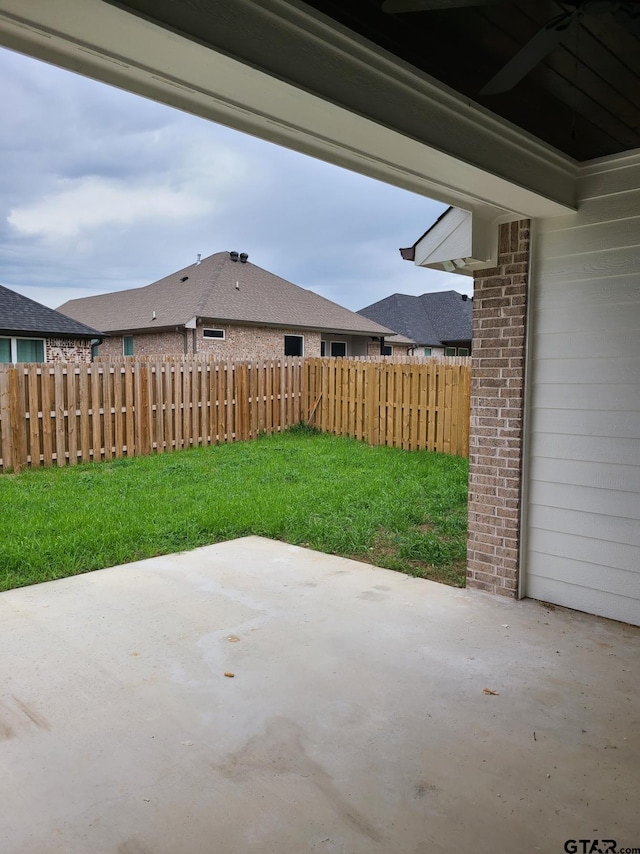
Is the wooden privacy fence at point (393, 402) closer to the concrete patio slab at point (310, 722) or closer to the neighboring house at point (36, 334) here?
the concrete patio slab at point (310, 722)

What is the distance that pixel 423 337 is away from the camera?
90.8ft

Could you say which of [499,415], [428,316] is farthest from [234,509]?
[428,316]

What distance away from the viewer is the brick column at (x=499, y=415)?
157 inches

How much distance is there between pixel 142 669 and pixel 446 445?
24.5 feet

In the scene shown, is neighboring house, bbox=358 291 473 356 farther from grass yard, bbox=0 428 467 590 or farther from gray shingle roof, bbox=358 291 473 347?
grass yard, bbox=0 428 467 590

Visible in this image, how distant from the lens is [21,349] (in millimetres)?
14781

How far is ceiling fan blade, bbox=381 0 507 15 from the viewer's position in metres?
1.97

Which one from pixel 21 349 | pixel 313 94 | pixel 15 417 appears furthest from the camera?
pixel 21 349

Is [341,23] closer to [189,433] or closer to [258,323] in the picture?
[189,433]

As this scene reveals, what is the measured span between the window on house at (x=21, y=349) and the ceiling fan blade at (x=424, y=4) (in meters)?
14.5

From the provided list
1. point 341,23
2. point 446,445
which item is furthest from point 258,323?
point 341,23

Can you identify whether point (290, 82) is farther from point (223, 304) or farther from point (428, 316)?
point (428, 316)

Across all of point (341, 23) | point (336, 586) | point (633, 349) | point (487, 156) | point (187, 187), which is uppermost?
point (187, 187)

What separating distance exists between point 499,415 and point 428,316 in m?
26.3
